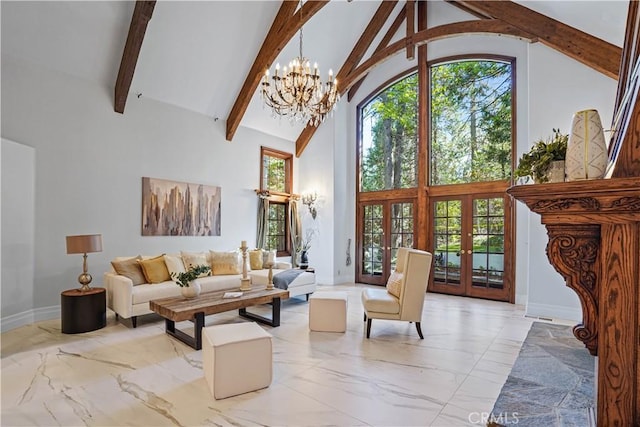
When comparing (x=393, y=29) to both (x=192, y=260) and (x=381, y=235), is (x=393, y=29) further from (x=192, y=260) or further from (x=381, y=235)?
(x=192, y=260)

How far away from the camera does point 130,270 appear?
4.56m

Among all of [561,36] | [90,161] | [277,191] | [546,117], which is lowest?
[277,191]

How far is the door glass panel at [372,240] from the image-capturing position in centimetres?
771

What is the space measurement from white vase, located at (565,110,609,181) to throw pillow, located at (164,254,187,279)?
4.87m

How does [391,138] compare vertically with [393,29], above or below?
below

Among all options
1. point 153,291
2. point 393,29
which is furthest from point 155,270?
point 393,29

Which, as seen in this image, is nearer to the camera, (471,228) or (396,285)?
(396,285)

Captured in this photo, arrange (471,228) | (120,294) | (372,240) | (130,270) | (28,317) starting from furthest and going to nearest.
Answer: (372,240), (471,228), (130,270), (28,317), (120,294)

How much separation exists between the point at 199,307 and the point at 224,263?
2067mm

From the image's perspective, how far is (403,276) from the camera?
388cm

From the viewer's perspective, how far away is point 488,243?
20.2ft

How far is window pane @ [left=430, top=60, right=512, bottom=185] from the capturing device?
20.0 ft

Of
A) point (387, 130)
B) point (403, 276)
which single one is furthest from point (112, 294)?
point (387, 130)

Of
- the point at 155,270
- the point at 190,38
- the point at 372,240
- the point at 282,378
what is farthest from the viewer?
the point at 372,240
